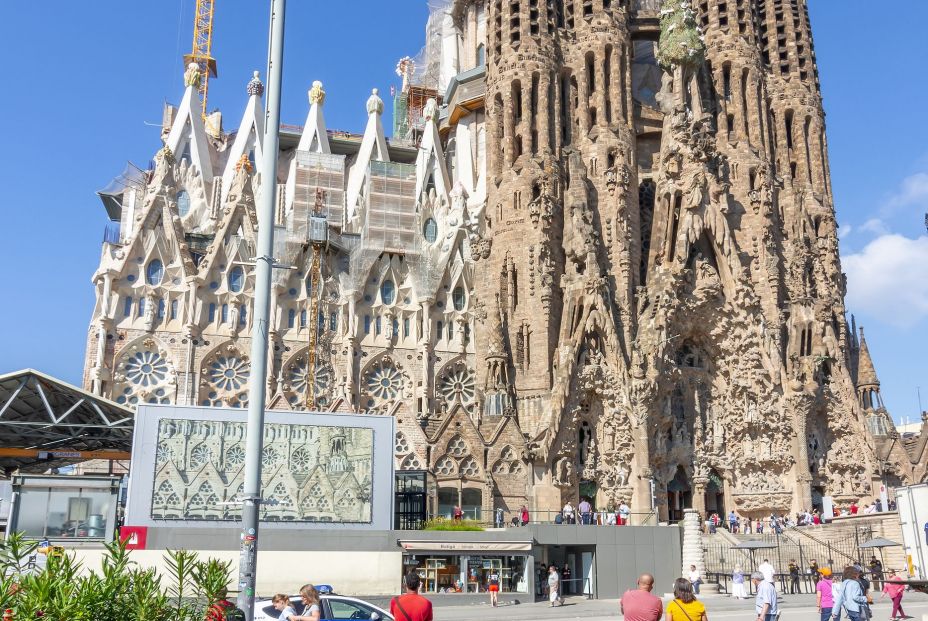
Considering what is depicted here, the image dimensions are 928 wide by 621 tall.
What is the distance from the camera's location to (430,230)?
56.5 meters

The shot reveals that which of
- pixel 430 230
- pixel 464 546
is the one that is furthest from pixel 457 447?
pixel 430 230

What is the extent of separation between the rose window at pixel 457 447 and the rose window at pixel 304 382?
9611 mm

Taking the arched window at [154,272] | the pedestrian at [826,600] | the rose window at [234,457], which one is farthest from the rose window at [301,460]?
the arched window at [154,272]

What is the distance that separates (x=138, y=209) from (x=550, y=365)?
27109 mm

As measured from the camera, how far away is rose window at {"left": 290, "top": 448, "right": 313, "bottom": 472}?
2859 cm

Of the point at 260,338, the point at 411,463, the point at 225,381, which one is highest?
the point at 225,381

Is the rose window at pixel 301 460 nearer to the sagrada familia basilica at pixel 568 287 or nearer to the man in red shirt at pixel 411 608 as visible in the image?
the sagrada familia basilica at pixel 568 287

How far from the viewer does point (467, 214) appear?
55875mm

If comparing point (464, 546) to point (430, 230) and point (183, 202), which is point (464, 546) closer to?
point (430, 230)

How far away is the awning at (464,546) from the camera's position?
2876 cm

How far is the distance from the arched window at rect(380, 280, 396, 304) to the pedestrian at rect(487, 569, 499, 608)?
2552cm

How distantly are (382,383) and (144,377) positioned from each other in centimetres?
1267

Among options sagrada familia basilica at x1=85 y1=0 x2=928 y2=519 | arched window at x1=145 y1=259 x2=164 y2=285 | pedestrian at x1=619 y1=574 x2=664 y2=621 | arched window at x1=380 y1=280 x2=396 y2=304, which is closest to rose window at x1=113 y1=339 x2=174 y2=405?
sagrada familia basilica at x1=85 y1=0 x2=928 y2=519

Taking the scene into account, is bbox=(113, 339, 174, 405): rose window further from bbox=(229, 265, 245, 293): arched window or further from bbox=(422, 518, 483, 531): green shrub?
bbox=(422, 518, 483, 531): green shrub
